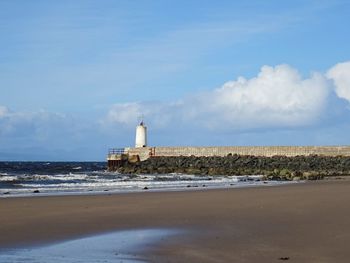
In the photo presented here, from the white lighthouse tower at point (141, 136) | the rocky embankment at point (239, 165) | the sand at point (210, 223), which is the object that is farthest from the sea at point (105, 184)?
the white lighthouse tower at point (141, 136)

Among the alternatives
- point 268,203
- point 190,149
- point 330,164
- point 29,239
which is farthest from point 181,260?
point 190,149

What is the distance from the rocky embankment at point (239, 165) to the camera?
42.9 meters

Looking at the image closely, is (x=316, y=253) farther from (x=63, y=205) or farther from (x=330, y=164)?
(x=330, y=164)

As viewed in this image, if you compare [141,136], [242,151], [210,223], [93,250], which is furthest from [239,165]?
[93,250]

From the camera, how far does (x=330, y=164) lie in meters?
44.4

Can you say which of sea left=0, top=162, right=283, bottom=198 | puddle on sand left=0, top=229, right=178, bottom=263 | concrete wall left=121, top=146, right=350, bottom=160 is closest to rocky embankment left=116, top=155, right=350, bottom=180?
concrete wall left=121, top=146, right=350, bottom=160

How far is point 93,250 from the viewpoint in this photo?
859 centimetres

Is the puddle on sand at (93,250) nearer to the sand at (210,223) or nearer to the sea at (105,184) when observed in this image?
the sand at (210,223)

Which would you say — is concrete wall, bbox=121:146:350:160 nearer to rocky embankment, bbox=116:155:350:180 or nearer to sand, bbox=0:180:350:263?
rocky embankment, bbox=116:155:350:180

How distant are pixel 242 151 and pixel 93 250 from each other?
4457 centimetres

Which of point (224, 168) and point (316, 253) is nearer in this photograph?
point (316, 253)

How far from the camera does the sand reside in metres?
8.27

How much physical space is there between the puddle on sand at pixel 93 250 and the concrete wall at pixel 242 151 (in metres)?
41.1

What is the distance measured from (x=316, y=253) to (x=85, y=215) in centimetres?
629
